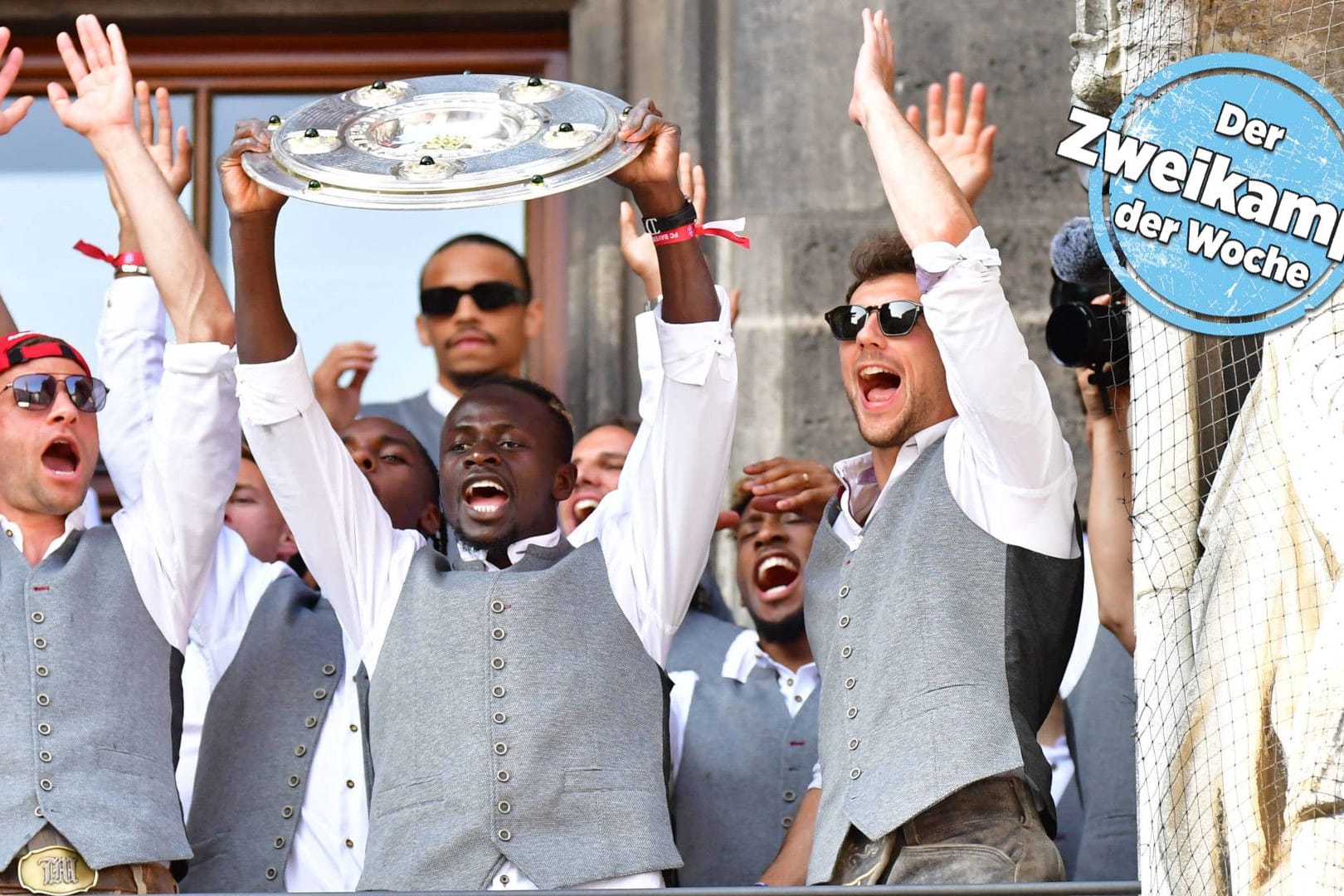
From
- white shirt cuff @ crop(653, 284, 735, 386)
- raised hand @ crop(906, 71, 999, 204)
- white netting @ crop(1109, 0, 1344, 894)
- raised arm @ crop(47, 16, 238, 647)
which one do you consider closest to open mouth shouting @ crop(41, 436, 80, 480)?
raised arm @ crop(47, 16, 238, 647)

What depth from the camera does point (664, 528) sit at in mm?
4848

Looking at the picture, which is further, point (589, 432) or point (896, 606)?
point (589, 432)

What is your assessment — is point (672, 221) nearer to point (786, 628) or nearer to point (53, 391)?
point (786, 628)

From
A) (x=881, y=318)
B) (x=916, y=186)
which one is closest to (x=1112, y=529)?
(x=881, y=318)

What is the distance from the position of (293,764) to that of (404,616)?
593 millimetres

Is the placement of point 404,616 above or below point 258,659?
above

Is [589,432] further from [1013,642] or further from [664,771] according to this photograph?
[1013,642]

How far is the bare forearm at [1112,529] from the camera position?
4.93 m

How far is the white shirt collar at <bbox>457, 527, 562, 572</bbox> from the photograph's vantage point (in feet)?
16.4

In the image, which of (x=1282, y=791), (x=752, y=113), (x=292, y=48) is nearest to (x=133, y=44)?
(x=292, y=48)

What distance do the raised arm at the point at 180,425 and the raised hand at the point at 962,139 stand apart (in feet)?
5.04

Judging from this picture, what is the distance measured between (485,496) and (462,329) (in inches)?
60.6

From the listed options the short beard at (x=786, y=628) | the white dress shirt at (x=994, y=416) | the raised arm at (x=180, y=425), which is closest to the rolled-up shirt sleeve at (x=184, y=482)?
the raised arm at (x=180, y=425)

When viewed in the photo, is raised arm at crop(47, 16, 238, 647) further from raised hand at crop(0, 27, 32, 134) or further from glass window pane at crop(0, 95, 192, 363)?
glass window pane at crop(0, 95, 192, 363)
